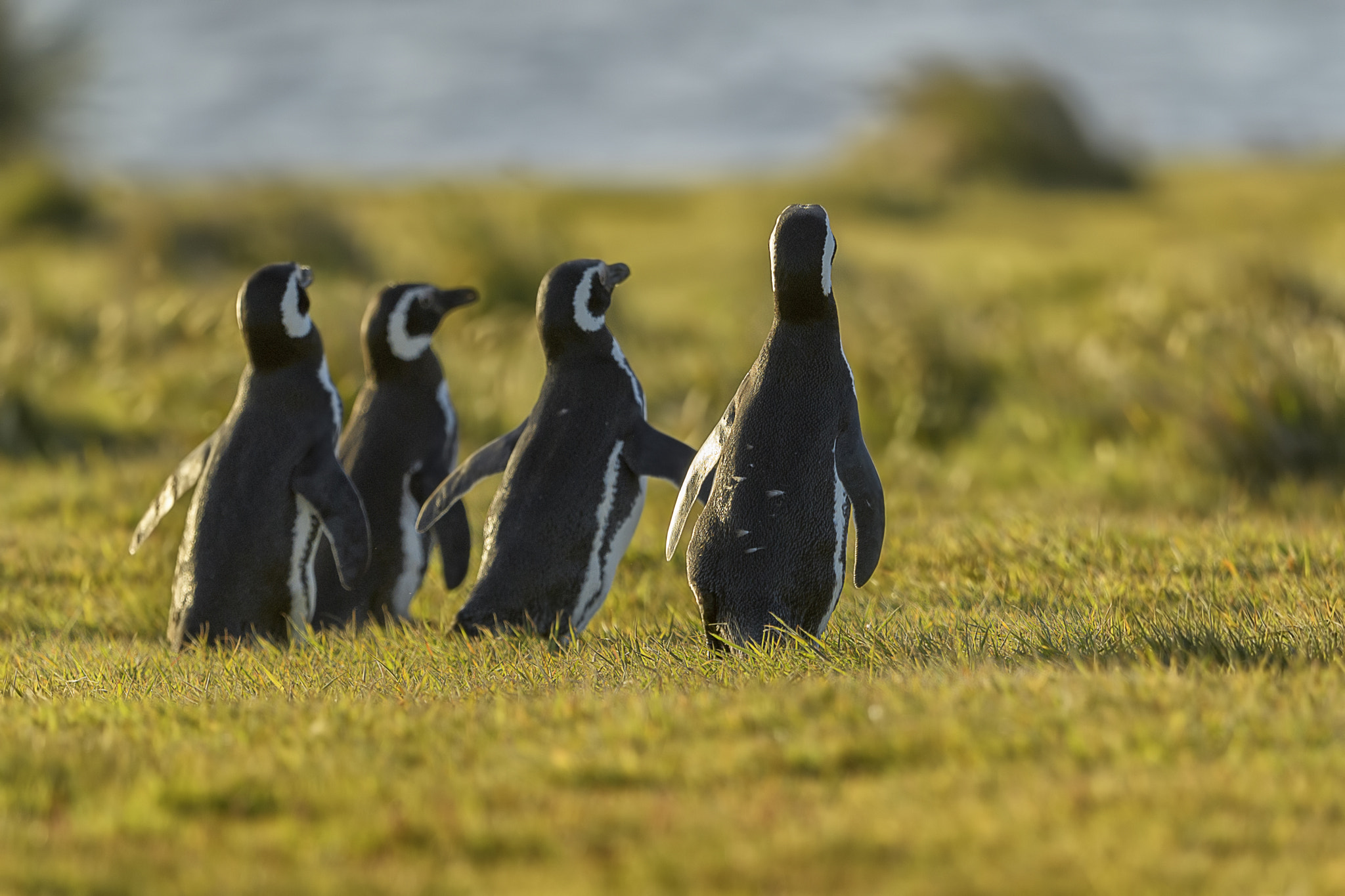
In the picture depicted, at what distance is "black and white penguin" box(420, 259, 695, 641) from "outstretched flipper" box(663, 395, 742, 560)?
0.24 m

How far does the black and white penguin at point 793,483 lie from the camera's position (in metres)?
4.70

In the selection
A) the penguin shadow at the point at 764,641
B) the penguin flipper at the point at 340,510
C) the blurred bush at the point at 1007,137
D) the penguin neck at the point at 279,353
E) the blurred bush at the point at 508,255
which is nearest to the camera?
the penguin shadow at the point at 764,641

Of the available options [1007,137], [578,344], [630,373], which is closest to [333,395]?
[578,344]

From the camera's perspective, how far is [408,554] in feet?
19.3

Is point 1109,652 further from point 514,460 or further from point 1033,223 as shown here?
point 1033,223

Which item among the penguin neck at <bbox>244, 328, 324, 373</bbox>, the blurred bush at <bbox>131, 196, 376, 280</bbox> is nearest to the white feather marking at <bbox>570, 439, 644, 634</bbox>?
the penguin neck at <bbox>244, 328, 324, 373</bbox>

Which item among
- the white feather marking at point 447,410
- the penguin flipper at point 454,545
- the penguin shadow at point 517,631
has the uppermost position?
the white feather marking at point 447,410

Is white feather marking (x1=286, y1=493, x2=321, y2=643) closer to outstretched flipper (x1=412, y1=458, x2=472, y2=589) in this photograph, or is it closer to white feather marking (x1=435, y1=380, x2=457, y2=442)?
outstretched flipper (x1=412, y1=458, x2=472, y2=589)

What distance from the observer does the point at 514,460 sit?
5383mm

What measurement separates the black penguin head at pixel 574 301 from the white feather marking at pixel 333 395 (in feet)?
3.06

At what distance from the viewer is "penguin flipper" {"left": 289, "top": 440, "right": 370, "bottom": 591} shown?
533cm

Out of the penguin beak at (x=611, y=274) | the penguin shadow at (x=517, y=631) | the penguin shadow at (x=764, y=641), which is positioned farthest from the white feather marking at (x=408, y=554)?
the penguin shadow at (x=764, y=641)

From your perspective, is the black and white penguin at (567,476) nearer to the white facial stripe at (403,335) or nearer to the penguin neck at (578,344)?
the penguin neck at (578,344)

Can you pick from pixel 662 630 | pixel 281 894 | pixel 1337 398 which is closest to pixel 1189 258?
pixel 1337 398
